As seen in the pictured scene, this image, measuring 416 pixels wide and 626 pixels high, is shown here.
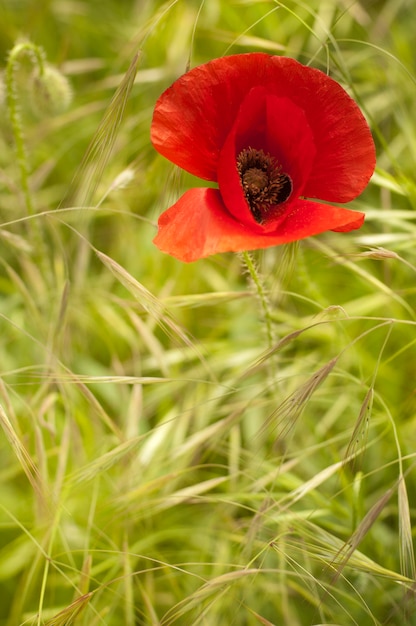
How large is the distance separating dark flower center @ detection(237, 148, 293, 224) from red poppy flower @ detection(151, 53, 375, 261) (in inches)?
0.7

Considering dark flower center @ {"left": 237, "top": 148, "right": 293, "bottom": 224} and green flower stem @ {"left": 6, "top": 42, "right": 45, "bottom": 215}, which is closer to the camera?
dark flower center @ {"left": 237, "top": 148, "right": 293, "bottom": 224}

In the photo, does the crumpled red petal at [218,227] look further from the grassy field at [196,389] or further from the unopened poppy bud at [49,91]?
the unopened poppy bud at [49,91]

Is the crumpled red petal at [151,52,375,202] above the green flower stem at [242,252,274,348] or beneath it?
above

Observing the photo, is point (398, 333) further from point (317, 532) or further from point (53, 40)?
point (53, 40)

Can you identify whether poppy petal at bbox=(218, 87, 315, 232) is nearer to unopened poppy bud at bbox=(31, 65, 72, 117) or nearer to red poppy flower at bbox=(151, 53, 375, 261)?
red poppy flower at bbox=(151, 53, 375, 261)

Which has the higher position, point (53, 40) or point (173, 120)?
point (53, 40)

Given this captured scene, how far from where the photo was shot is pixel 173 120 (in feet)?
2.14

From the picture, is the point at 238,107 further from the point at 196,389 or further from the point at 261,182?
the point at 196,389

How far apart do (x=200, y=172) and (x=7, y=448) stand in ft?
1.69

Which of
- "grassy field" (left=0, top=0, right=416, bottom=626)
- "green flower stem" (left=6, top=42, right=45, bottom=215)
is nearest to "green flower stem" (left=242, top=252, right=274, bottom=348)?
"grassy field" (left=0, top=0, right=416, bottom=626)

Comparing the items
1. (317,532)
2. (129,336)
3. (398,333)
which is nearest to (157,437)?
(129,336)

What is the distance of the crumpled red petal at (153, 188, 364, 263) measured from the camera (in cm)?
58

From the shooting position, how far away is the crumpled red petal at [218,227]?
58 centimetres

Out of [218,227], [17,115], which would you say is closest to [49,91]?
[17,115]
